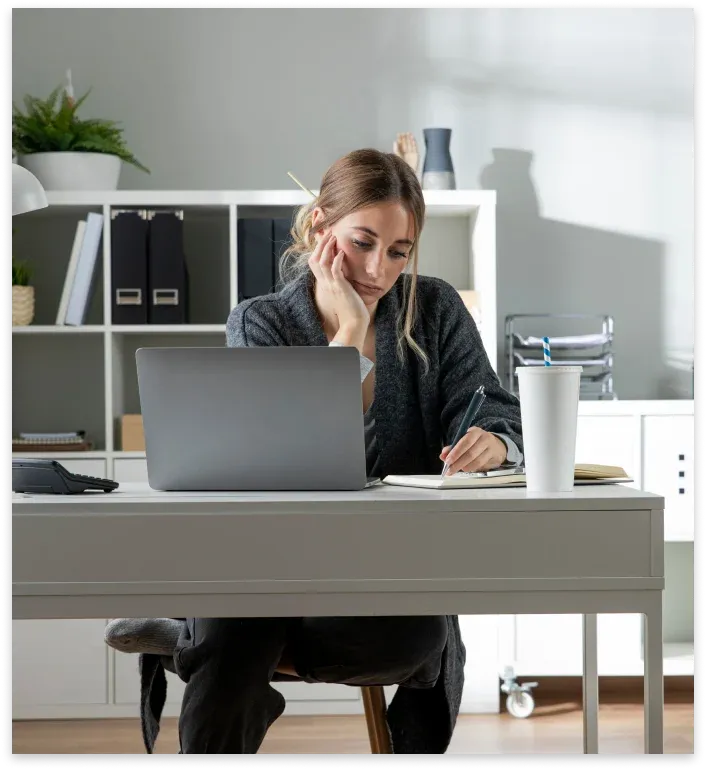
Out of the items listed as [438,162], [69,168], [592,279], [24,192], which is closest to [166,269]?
[69,168]

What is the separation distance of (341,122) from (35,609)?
230 cm

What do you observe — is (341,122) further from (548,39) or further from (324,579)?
(324,579)

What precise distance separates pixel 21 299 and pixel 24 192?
1570 mm

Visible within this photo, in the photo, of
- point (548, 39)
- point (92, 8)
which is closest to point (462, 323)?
point (548, 39)

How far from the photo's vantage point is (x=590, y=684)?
1466 mm

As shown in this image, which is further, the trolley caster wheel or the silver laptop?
the trolley caster wheel

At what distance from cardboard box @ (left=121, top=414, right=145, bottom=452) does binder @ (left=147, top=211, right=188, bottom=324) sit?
0.92 ft

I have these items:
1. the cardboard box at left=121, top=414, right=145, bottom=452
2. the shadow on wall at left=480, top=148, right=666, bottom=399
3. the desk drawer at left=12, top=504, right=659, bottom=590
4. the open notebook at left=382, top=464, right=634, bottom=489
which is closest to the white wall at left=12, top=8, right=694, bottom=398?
the shadow on wall at left=480, top=148, right=666, bottom=399

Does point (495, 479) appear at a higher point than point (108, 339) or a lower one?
lower

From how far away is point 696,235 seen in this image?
284cm

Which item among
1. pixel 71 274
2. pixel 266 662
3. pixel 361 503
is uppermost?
pixel 71 274

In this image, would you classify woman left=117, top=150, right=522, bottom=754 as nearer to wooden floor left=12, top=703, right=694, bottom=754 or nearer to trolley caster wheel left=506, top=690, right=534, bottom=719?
wooden floor left=12, top=703, right=694, bottom=754

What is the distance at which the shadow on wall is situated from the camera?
296 cm

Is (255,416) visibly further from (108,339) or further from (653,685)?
(108,339)
